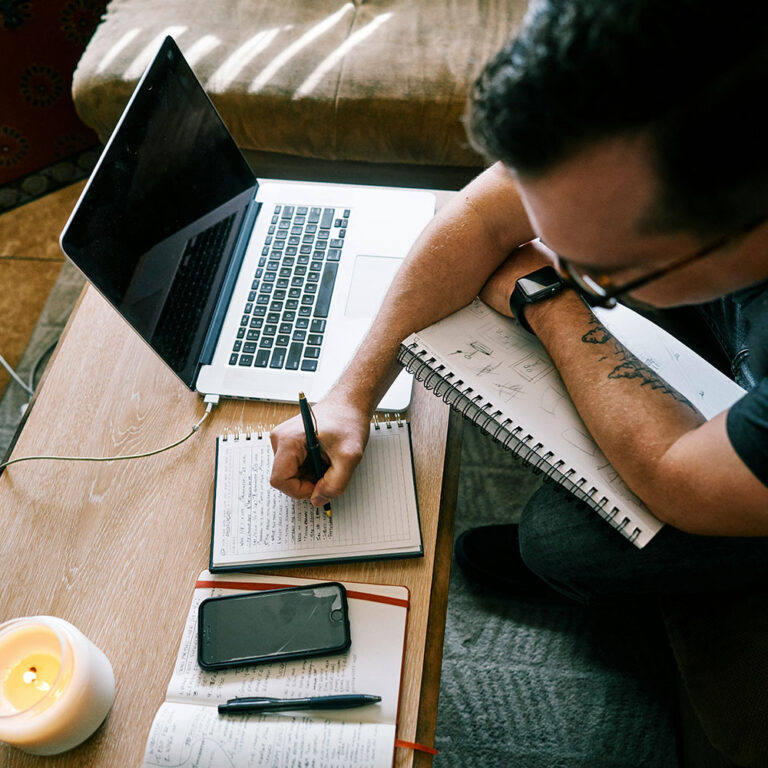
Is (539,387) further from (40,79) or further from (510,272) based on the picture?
(40,79)

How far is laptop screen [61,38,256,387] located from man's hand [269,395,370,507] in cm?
22

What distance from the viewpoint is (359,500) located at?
79 centimetres

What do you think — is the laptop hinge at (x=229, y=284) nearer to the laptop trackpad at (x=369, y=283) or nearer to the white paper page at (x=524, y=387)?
the laptop trackpad at (x=369, y=283)

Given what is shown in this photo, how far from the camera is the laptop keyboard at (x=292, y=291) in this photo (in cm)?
94

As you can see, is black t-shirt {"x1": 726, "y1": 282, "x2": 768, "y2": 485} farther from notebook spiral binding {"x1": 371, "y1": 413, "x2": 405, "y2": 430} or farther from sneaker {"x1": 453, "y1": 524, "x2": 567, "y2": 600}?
sneaker {"x1": 453, "y1": 524, "x2": 567, "y2": 600}

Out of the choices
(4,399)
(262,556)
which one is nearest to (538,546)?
(262,556)

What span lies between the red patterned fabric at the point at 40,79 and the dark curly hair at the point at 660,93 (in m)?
2.00

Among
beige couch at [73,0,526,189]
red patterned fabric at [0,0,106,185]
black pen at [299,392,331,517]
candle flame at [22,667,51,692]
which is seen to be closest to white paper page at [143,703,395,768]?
candle flame at [22,667,51,692]

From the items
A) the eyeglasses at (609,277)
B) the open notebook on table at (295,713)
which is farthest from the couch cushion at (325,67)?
the open notebook on table at (295,713)

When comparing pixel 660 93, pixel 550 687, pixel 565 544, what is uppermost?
pixel 660 93

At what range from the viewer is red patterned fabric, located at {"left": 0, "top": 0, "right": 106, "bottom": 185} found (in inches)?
76.4

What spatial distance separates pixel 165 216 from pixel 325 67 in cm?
90

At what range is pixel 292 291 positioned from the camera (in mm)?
999

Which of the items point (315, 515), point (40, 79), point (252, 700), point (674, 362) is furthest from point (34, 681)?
point (40, 79)
